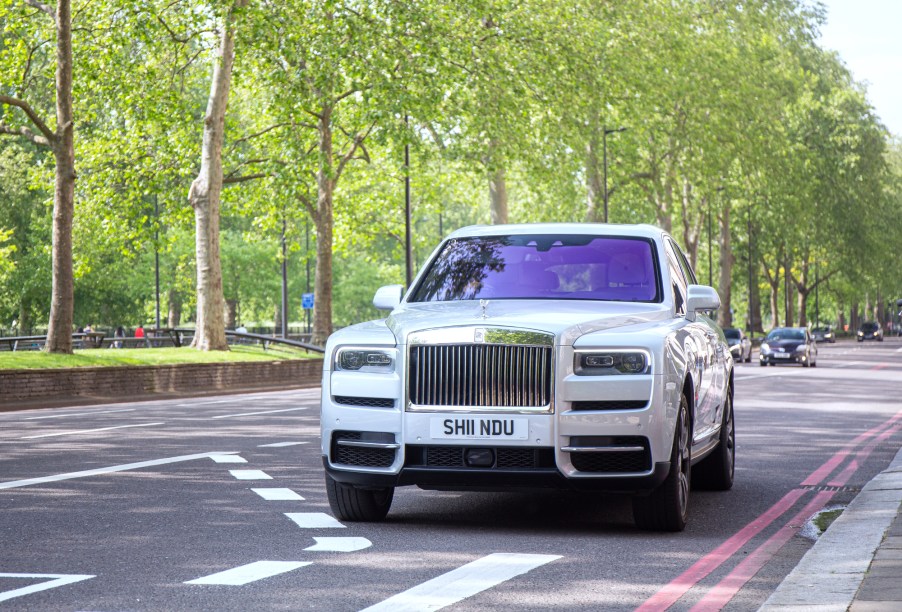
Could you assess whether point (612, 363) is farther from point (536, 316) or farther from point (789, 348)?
point (789, 348)

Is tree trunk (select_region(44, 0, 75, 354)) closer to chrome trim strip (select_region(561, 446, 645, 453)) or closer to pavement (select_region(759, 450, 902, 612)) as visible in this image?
pavement (select_region(759, 450, 902, 612))

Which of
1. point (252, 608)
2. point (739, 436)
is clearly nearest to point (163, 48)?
point (739, 436)

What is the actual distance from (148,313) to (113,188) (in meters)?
51.5

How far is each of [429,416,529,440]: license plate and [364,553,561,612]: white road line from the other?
0.78 m

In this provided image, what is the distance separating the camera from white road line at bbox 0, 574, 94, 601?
6.31 m

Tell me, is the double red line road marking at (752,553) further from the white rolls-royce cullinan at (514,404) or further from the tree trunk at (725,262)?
the tree trunk at (725,262)

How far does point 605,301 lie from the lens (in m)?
9.30

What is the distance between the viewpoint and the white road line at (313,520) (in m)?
8.69

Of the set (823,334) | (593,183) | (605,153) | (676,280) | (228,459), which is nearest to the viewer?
(676,280)

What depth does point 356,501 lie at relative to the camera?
8836 mm

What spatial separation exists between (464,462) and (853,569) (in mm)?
2382

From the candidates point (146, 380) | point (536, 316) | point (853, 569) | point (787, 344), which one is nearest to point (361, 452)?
point (536, 316)

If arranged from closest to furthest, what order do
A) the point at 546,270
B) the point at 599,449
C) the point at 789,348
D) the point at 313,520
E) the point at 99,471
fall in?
1. the point at 599,449
2. the point at 313,520
3. the point at 546,270
4. the point at 99,471
5. the point at 789,348

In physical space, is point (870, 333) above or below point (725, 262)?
below
